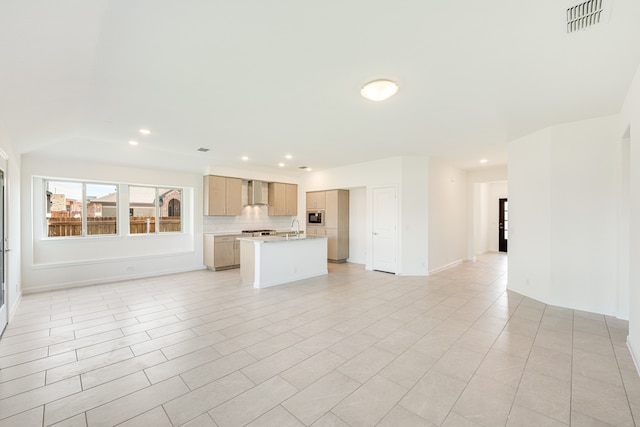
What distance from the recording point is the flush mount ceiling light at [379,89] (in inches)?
108

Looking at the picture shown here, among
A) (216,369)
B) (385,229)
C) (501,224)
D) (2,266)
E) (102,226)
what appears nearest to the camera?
(216,369)

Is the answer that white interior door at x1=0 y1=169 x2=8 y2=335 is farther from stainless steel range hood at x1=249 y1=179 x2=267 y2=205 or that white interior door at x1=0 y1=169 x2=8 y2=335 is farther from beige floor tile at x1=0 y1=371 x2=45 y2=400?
stainless steel range hood at x1=249 y1=179 x2=267 y2=205

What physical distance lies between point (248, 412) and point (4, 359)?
267 centimetres

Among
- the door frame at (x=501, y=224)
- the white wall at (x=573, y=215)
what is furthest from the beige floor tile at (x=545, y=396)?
the door frame at (x=501, y=224)

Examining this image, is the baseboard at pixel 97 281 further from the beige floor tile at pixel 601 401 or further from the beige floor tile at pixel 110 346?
the beige floor tile at pixel 601 401

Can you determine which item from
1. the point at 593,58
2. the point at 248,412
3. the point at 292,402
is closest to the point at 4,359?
the point at 248,412

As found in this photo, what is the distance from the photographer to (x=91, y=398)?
210 centimetres

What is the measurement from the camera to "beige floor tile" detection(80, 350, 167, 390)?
91.7 inches

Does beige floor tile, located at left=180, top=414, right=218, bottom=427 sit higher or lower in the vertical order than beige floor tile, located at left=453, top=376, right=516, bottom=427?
higher

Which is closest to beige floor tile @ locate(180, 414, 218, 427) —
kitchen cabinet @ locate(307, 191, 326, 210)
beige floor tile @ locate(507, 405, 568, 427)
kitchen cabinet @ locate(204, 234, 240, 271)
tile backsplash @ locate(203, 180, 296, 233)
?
beige floor tile @ locate(507, 405, 568, 427)

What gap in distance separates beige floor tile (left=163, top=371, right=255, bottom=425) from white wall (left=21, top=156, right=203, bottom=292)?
498cm

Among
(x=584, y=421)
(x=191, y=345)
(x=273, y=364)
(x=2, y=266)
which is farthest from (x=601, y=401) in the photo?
(x=2, y=266)

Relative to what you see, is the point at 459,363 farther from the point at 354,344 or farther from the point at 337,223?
the point at 337,223

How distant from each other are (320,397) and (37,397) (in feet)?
7.17
